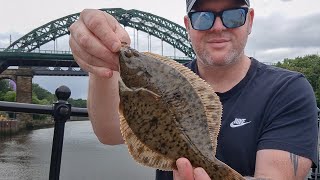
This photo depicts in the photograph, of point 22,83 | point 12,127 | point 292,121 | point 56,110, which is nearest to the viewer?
point 292,121

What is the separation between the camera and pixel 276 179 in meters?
2.35

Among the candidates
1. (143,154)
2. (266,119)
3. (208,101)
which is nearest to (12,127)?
(266,119)

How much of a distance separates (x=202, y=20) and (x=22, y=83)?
60289mm

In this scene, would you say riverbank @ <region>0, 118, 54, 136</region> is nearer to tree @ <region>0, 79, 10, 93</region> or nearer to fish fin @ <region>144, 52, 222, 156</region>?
tree @ <region>0, 79, 10, 93</region>

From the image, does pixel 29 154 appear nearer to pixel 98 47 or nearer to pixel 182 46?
pixel 98 47

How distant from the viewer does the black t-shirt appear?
2521 mm

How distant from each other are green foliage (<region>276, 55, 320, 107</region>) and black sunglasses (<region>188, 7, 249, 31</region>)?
65519 mm

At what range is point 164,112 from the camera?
2.05 meters

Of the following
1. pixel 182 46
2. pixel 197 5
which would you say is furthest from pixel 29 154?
pixel 182 46

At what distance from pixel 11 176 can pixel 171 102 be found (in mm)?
21953

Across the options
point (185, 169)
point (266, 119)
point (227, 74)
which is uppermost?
point (227, 74)

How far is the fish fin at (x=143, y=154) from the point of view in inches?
81.7

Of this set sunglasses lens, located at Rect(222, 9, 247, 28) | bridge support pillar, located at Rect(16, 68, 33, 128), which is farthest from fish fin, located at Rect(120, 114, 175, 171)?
bridge support pillar, located at Rect(16, 68, 33, 128)

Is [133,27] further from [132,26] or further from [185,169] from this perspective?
[185,169]
